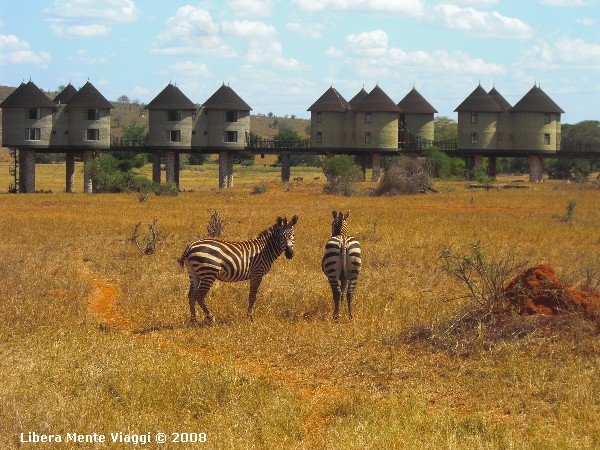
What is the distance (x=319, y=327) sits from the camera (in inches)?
643

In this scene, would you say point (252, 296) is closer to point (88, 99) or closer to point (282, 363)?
point (282, 363)

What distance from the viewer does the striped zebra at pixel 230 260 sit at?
1664 cm

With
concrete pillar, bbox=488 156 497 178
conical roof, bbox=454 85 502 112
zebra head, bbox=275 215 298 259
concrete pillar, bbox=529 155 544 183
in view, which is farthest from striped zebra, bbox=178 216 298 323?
concrete pillar, bbox=488 156 497 178

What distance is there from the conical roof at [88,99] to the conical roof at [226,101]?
9331 mm

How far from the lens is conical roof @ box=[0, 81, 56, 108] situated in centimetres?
7250

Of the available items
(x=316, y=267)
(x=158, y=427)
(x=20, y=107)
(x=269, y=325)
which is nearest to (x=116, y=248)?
(x=316, y=267)

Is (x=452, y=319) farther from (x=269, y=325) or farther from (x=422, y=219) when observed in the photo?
(x=422, y=219)

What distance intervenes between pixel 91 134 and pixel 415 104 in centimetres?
3386

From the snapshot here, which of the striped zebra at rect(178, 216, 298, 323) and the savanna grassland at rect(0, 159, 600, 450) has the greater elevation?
the striped zebra at rect(178, 216, 298, 323)

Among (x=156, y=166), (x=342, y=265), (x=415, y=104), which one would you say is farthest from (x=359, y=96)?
(x=342, y=265)

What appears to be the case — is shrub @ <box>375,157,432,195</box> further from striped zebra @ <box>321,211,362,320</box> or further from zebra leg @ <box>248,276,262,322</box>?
zebra leg @ <box>248,276,262,322</box>

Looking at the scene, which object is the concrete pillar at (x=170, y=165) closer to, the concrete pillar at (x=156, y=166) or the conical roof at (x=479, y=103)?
the concrete pillar at (x=156, y=166)

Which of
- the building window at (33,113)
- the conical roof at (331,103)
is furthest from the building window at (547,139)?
the building window at (33,113)

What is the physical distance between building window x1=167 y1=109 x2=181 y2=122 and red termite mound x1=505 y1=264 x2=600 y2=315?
213 ft
